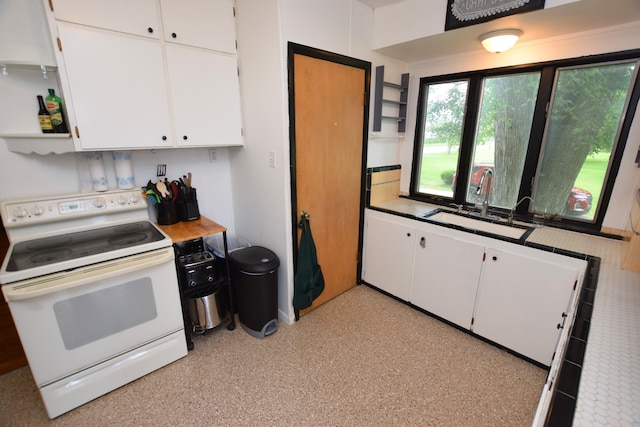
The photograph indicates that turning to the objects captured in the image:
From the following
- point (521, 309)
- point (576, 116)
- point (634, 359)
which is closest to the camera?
point (634, 359)

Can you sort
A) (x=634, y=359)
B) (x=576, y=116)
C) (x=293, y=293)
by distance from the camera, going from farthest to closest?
(x=293, y=293), (x=576, y=116), (x=634, y=359)

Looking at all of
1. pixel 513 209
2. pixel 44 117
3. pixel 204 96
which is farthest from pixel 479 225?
pixel 44 117

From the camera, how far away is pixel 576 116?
2086 millimetres

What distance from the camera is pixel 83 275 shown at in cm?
151

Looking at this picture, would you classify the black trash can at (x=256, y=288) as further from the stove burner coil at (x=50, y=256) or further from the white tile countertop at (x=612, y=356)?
the white tile countertop at (x=612, y=356)

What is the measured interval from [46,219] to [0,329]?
815 mm

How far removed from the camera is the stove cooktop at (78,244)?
4.98 feet

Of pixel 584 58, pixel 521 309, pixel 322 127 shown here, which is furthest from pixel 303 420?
pixel 584 58

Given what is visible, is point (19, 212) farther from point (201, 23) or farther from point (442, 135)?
point (442, 135)

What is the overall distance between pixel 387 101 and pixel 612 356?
2354 millimetres

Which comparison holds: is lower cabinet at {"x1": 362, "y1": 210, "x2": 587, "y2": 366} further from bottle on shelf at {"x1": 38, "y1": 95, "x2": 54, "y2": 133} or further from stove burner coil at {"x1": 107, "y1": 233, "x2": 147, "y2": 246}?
bottle on shelf at {"x1": 38, "y1": 95, "x2": 54, "y2": 133}

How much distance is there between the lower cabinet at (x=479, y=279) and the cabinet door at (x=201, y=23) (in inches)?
73.8

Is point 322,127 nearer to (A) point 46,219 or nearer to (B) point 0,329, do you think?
(A) point 46,219

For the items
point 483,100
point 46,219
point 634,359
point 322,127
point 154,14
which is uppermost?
point 154,14
